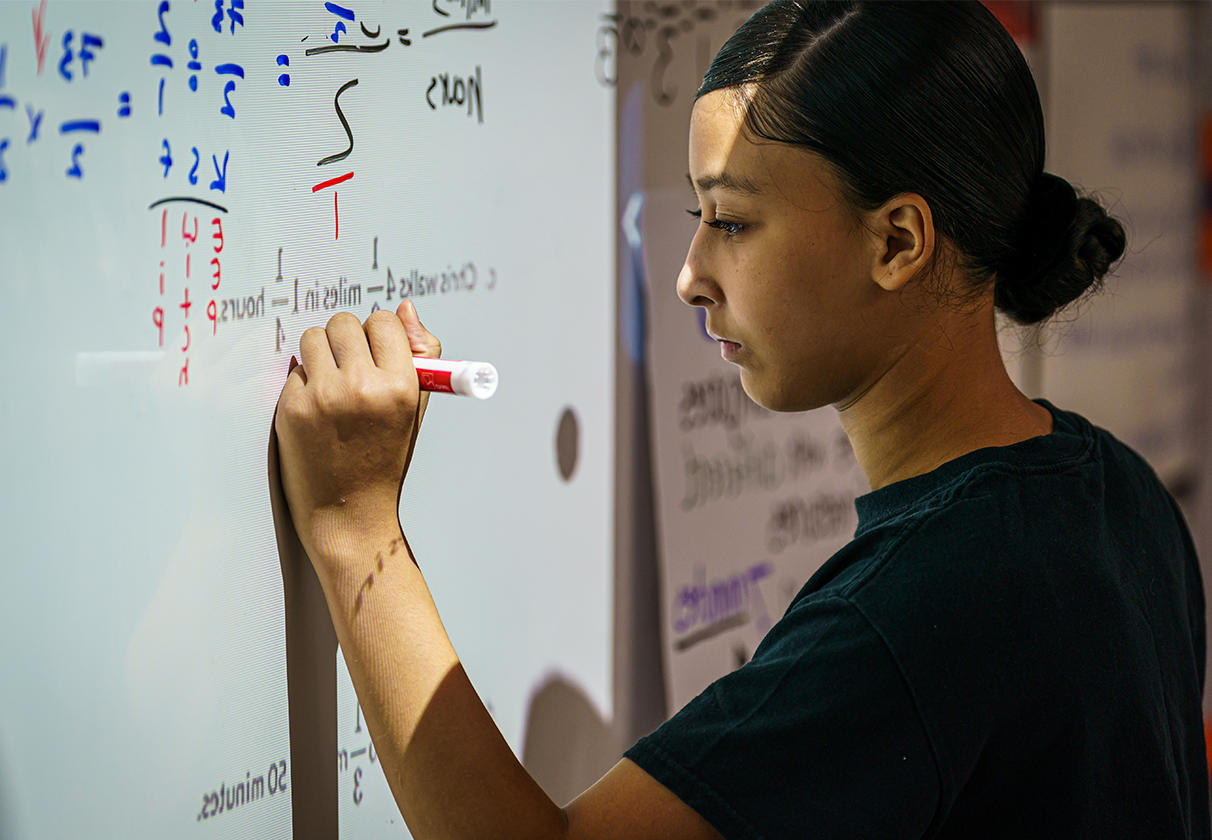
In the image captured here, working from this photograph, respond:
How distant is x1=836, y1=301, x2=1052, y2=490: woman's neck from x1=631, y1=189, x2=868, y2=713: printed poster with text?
456 millimetres

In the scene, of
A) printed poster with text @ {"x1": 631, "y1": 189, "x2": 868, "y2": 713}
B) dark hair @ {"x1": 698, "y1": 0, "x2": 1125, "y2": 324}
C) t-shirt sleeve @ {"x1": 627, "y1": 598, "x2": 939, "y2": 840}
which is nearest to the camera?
t-shirt sleeve @ {"x1": 627, "y1": 598, "x2": 939, "y2": 840}

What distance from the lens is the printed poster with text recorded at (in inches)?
46.2

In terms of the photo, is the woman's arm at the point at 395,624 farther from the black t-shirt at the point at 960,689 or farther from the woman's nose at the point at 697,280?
the woman's nose at the point at 697,280

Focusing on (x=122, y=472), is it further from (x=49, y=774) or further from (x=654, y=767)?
(x=654, y=767)

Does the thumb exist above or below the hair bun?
below

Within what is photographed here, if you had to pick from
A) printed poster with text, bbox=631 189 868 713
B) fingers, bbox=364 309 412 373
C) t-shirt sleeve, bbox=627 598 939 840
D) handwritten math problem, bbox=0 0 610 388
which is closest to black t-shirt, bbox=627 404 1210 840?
t-shirt sleeve, bbox=627 598 939 840

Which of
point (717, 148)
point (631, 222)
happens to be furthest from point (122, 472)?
point (631, 222)

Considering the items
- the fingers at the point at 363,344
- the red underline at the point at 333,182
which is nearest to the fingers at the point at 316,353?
the fingers at the point at 363,344

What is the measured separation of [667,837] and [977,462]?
0.29m

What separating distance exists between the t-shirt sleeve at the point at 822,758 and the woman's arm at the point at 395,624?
2cm

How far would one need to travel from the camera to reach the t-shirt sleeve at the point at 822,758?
1.85ft

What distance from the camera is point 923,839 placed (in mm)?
631

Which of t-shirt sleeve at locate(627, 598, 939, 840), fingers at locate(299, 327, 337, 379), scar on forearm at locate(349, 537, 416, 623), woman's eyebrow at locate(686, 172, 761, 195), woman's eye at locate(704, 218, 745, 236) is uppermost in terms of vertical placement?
woman's eyebrow at locate(686, 172, 761, 195)

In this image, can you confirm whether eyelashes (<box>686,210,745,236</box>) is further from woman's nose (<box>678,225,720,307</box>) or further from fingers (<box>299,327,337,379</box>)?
fingers (<box>299,327,337,379</box>)
